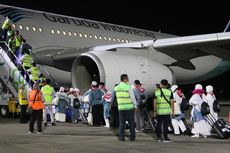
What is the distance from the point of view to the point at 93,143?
769cm

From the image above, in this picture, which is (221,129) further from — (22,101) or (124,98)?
(22,101)

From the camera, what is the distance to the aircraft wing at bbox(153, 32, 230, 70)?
1189 centimetres

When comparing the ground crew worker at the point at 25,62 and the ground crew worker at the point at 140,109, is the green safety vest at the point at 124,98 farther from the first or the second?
the ground crew worker at the point at 25,62

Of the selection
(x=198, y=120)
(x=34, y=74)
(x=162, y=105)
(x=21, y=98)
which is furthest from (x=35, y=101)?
(x=198, y=120)

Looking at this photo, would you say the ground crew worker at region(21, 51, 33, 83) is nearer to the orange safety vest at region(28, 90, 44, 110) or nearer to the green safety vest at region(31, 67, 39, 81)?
the green safety vest at region(31, 67, 39, 81)

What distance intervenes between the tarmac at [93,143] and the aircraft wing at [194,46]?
3733 millimetres

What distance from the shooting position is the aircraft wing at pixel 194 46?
11.9 meters

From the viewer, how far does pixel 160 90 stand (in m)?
8.33

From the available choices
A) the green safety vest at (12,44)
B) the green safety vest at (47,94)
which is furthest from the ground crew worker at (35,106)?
the green safety vest at (12,44)

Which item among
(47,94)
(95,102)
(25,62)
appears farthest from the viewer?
(25,62)

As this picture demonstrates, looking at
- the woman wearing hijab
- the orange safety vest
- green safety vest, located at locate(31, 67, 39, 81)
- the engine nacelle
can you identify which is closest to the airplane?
the engine nacelle

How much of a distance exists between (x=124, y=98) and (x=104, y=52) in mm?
4539

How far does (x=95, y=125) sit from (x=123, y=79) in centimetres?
343

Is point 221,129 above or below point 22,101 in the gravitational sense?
below
